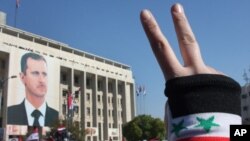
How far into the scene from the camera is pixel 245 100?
89750 millimetres

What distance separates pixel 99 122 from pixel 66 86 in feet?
32.3

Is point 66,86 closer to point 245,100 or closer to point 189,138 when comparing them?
point 245,100

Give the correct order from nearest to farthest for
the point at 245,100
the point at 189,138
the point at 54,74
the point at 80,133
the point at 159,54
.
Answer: the point at 189,138 < the point at 159,54 < the point at 80,133 < the point at 54,74 < the point at 245,100

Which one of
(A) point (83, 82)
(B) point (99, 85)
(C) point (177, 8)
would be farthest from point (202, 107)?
(B) point (99, 85)

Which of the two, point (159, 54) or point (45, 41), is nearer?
point (159, 54)

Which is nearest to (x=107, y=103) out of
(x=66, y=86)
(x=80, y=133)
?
(x=66, y=86)

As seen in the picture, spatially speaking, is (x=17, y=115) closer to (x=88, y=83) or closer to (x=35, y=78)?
(x=35, y=78)

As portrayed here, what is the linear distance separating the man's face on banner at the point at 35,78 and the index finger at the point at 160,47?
195 ft

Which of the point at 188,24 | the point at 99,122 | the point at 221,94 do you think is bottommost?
the point at 221,94

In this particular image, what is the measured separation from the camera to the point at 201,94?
5.14 ft

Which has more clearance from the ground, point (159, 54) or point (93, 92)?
point (93, 92)

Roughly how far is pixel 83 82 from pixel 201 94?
7365cm

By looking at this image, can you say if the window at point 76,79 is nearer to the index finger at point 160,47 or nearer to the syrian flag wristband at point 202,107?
the index finger at point 160,47

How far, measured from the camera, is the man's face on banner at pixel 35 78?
2362 inches
